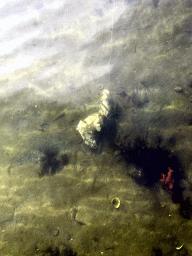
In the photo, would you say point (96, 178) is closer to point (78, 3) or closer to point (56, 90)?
point (56, 90)

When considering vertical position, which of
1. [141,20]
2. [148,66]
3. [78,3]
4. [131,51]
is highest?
[78,3]

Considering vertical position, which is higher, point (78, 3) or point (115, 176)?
point (78, 3)

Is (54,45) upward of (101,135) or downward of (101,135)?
upward

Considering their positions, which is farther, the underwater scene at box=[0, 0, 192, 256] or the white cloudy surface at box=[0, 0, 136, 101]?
the white cloudy surface at box=[0, 0, 136, 101]

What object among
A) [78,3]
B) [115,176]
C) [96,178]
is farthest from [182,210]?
[78,3]

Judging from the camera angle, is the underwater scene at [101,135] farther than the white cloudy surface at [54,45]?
No

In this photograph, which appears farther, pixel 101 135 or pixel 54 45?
pixel 54 45

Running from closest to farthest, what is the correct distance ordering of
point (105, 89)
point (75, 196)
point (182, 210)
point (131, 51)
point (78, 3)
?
point (182, 210) < point (75, 196) < point (105, 89) < point (131, 51) < point (78, 3)

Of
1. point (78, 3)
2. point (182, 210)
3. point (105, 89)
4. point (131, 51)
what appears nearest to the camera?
point (182, 210)
